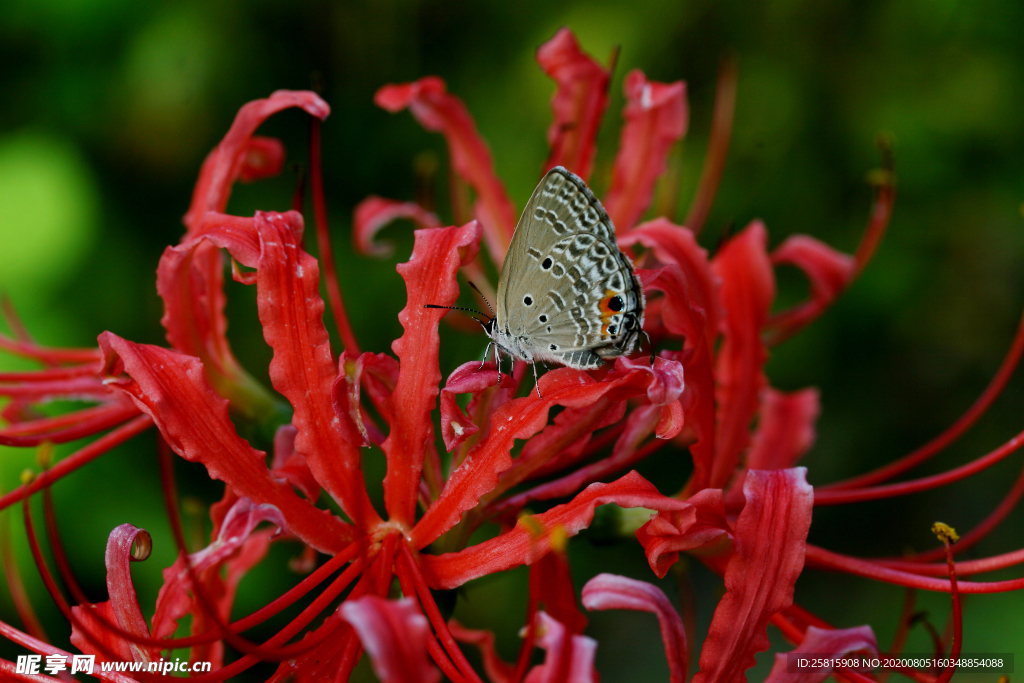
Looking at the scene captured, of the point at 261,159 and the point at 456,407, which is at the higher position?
the point at 261,159

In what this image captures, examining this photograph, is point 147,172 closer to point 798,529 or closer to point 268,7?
point 268,7

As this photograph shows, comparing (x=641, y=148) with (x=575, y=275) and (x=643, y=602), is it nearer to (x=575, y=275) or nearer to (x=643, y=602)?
(x=575, y=275)

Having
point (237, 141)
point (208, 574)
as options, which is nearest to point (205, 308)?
point (237, 141)

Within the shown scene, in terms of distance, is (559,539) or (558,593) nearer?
(559,539)

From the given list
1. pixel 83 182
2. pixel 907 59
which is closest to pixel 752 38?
pixel 907 59

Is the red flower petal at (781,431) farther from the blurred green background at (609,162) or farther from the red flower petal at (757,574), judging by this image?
the blurred green background at (609,162)

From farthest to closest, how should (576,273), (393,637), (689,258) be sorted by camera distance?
1. (689,258)
2. (576,273)
3. (393,637)

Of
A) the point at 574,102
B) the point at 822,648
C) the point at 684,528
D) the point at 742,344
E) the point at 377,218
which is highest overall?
the point at 574,102
